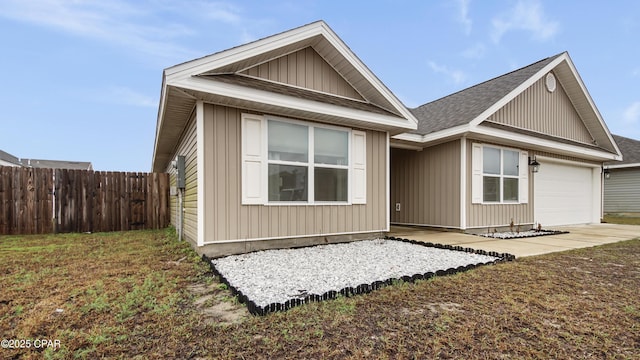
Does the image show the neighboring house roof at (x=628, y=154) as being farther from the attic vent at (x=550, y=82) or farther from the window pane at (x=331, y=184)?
the window pane at (x=331, y=184)

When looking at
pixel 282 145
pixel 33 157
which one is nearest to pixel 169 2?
pixel 282 145

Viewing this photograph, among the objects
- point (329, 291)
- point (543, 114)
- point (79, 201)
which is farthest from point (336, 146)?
point (79, 201)

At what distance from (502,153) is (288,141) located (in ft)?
20.3

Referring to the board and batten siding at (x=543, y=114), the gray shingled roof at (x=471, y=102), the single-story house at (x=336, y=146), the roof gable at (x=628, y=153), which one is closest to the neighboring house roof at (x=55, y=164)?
the single-story house at (x=336, y=146)

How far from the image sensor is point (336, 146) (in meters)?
6.03

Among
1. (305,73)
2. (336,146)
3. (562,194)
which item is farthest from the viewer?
(562,194)

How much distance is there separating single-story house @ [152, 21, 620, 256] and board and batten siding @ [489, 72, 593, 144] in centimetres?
5

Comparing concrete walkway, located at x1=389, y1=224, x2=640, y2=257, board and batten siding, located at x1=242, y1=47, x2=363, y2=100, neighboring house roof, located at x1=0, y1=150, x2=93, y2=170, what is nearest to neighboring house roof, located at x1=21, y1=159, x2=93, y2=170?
neighboring house roof, located at x1=0, y1=150, x2=93, y2=170

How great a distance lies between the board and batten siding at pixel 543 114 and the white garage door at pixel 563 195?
112 centimetres

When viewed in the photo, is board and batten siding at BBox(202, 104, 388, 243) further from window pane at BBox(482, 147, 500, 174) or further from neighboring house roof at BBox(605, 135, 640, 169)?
neighboring house roof at BBox(605, 135, 640, 169)

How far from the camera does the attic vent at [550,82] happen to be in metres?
9.05

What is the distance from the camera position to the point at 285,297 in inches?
116

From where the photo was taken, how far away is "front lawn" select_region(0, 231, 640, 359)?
202cm

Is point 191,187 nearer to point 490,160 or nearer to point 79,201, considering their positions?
point 79,201
